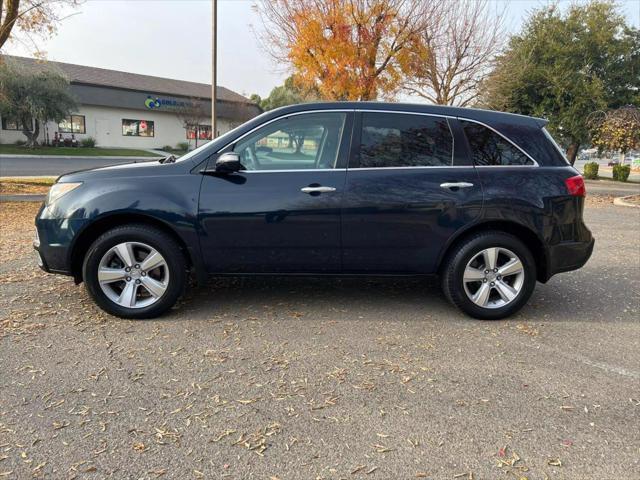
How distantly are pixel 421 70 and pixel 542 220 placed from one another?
15276mm

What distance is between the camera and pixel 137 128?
43.3m

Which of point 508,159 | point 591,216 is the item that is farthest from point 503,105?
point 508,159

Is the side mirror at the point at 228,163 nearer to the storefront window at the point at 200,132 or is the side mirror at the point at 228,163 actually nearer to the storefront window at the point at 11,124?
the storefront window at the point at 11,124

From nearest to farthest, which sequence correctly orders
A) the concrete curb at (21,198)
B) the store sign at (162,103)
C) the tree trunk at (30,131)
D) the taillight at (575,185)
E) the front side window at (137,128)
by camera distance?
the taillight at (575,185) → the concrete curb at (21,198) → the tree trunk at (30,131) → the store sign at (162,103) → the front side window at (137,128)

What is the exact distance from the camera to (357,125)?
13.6 feet

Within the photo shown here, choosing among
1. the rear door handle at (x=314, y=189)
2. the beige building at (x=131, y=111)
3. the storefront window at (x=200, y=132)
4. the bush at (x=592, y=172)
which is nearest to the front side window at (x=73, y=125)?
the beige building at (x=131, y=111)

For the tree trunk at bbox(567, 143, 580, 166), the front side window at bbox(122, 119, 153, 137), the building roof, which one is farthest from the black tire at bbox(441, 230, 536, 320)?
the front side window at bbox(122, 119, 153, 137)

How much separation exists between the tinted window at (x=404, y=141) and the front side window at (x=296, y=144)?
0.26m

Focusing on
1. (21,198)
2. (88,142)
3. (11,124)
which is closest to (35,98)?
(11,124)

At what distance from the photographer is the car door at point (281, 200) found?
3.99 meters

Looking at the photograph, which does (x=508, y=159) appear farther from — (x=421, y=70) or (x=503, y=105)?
(x=503, y=105)

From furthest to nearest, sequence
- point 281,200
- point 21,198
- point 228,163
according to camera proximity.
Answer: point 21,198, point 281,200, point 228,163

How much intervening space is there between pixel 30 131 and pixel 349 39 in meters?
29.3

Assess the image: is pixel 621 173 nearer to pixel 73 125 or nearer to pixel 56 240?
pixel 56 240
